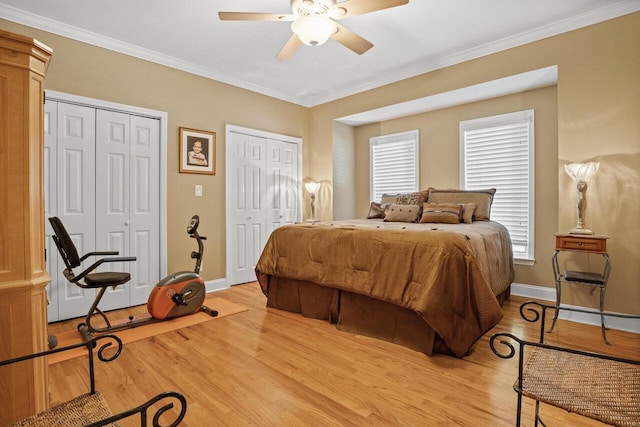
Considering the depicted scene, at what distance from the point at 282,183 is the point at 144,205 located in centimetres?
207

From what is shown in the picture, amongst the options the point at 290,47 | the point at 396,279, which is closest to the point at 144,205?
the point at 290,47

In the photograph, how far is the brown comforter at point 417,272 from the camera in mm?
2305

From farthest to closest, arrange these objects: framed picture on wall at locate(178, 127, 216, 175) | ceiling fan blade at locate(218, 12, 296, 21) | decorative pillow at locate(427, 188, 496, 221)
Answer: framed picture on wall at locate(178, 127, 216, 175) → decorative pillow at locate(427, 188, 496, 221) → ceiling fan blade at locate(218, 12, 296, 21)

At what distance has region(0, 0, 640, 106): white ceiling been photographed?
2.97 m

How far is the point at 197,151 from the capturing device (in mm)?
4242

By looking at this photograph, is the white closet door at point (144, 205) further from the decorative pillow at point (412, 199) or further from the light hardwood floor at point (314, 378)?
the decorative pillow at point (412, 199)

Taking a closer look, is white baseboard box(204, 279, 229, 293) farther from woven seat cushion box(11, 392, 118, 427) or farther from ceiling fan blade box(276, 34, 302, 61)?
woven seat cushion box(11, 392, 118, 427)

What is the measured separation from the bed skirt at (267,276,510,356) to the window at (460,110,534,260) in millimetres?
1023

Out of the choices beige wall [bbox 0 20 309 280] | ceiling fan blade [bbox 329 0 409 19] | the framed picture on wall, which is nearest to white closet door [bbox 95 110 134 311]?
beige wall [bbox 0 20 309 280]

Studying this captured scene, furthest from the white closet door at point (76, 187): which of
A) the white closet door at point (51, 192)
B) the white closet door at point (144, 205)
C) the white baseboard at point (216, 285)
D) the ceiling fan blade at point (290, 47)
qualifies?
the ceiling fan blade at point (290, 47)

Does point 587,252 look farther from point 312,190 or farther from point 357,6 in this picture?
point 312,190

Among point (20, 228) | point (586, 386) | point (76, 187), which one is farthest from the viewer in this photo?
point (76, 187)

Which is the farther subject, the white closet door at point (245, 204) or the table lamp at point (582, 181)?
the white closet door at point (245, 204)

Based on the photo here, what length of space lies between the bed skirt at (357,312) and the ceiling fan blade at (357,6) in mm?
2177
